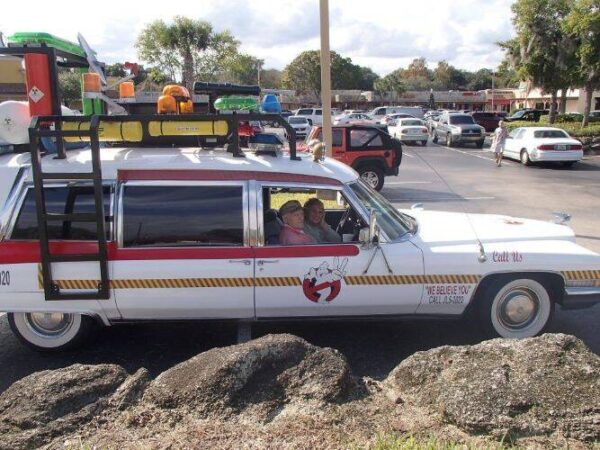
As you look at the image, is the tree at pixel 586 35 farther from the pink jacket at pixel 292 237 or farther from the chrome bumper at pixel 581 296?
the pink jacket at pixel 292 237

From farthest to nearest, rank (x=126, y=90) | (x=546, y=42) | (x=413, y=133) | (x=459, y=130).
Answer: (x=413, y=133) → (x=459, y=130) → (x=546, y=42) → (x=126, y=90)

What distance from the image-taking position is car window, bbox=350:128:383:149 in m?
15.1

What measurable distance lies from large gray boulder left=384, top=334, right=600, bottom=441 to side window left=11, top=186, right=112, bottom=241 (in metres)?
2.73

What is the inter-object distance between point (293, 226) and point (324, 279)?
61 cm

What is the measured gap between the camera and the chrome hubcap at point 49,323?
15.7 feet

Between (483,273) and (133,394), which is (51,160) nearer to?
(133,394)

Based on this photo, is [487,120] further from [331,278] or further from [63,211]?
[63,211]

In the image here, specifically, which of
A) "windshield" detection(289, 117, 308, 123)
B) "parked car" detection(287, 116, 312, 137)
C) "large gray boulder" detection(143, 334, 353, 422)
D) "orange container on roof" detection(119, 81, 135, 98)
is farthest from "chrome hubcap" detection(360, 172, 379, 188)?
"windshield" detection(289, 117, 308, 123)

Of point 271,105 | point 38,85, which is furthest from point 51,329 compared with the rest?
point 271,105

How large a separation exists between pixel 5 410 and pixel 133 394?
622 millimetres

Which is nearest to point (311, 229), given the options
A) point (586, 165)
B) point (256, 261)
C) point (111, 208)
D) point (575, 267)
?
point (256, 261)

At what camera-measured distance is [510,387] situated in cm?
291

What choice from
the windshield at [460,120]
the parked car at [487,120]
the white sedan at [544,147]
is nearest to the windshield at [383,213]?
the white sedan at [544,147]

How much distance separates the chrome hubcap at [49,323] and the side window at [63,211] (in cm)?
68
